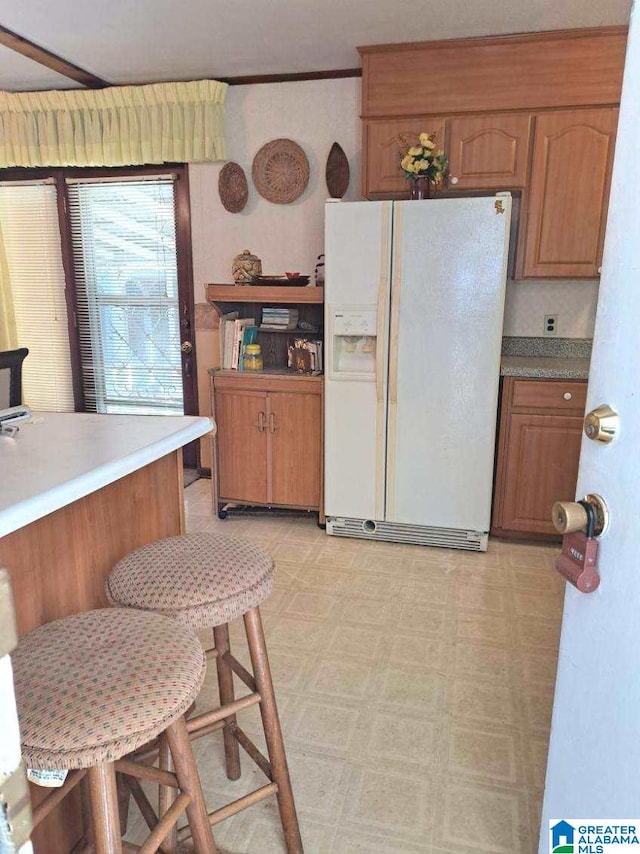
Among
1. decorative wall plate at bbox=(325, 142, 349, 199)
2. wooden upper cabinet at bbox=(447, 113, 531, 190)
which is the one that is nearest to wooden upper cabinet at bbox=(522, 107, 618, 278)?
wooden upper cabinet at bbox=(447, 113, 531, 190)

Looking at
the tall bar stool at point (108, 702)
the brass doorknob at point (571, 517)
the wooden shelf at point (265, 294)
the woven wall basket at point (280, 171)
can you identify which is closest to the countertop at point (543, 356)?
the wooden shelf at point (265, 294)

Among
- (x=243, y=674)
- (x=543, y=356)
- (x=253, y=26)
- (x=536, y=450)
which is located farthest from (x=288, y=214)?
(x=243, y=674)

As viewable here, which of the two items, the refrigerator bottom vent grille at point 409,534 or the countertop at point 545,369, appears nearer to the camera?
the countertop at point 545,369

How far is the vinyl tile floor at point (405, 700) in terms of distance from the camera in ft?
5.23

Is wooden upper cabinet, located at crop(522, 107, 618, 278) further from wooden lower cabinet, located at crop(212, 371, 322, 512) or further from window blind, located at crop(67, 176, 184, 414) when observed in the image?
window blind, located at crop(67, 176, 184, 414)

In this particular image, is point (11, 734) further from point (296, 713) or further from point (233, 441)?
point (233, 441)

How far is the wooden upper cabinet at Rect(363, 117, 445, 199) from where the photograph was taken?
321 cm

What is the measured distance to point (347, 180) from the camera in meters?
3.65

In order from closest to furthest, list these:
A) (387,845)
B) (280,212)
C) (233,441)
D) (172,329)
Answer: (387,845) < (233,441) < (280,212) < (172,329)

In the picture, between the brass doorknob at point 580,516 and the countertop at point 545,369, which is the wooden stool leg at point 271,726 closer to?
the brass doorknob at point 580,516

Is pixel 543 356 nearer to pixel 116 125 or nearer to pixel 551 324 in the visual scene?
pixel 551 324

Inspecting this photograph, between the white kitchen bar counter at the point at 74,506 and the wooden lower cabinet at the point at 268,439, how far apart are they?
66.0 inches

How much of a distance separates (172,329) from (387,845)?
346cm

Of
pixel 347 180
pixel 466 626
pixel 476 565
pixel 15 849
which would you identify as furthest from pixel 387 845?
pixel 347 180
